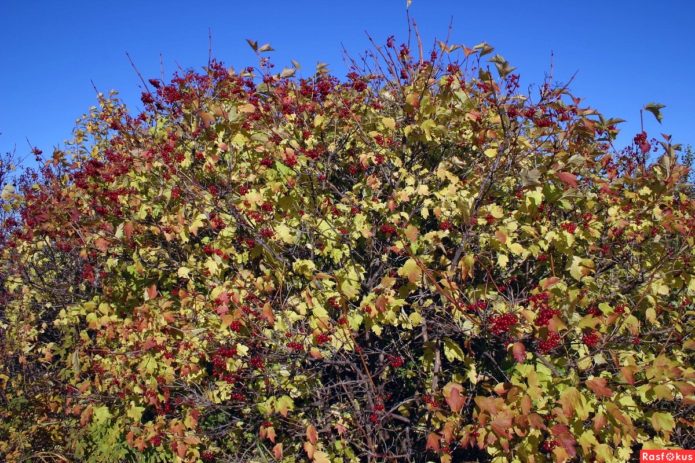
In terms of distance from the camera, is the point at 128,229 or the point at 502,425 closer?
the point at 502,425

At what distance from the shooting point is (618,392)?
2.68 m

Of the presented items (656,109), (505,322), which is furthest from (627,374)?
(656,109)

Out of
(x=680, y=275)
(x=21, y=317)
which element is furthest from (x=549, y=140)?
(x=21, y=317)

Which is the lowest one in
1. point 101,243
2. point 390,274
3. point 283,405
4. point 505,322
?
Result: point 283,405

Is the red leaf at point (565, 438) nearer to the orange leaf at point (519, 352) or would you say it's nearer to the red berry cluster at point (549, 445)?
the red berry cluster at point (549, 445)

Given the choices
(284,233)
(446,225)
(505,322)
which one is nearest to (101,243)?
(284,233)

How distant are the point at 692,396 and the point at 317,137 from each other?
8.92 ft

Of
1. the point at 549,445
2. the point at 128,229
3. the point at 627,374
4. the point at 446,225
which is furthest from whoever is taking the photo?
the point at 128,229

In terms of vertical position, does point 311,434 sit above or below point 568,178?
below

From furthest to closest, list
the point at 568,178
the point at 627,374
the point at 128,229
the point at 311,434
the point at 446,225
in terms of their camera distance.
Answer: the point at 128,229, the point at 446,225, the point at 311,434, the point at 568,178, the point at 627,374

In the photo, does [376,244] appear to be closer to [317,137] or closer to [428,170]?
[428,170]

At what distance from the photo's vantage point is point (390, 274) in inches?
136

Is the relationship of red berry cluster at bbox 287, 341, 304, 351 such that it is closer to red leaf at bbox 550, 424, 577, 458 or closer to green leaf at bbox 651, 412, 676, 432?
red leaf at bbox 550, 424, 577, 458

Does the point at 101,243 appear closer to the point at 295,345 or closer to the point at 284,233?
the point at 284,233
